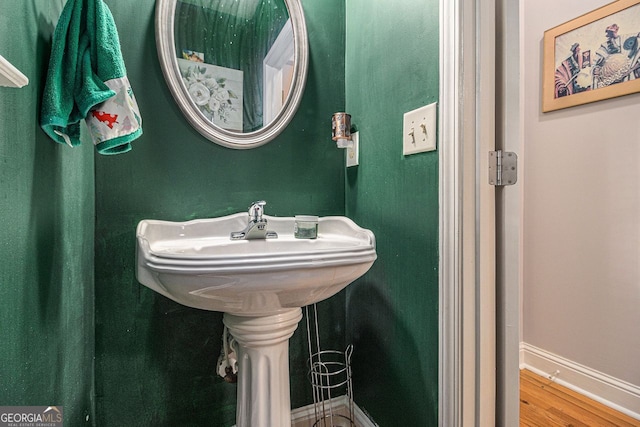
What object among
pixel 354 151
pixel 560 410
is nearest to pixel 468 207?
pixel 354 151

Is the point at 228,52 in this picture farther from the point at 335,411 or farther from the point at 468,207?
the point at 335,411

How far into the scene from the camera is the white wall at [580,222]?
4.51 ft

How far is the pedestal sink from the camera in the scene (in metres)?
0.66

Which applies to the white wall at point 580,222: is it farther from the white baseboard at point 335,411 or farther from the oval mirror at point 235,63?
the oval mirror at point 235,63

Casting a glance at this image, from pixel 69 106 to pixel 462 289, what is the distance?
97cm

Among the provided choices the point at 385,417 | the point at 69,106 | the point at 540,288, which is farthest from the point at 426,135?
the point at 540,288

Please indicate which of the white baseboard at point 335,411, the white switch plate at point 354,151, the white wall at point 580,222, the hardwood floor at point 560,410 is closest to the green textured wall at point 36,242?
the white baseboard at point 335,411

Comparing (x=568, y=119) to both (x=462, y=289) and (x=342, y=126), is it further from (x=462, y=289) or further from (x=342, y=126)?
(x=462, y=289)

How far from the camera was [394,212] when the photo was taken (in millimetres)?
1062

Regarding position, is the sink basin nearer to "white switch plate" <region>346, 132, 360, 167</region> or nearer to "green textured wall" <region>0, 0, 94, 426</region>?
"green textured wall" <region>0, 0, 94, 426</region>

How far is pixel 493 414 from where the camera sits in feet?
2.82

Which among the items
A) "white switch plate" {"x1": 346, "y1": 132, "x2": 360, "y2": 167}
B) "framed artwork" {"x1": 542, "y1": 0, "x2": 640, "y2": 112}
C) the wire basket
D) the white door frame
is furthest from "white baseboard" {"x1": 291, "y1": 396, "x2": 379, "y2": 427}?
"framed artwork" {"x1": 542, "y1": 0, "x2": 640, "y2": 112}

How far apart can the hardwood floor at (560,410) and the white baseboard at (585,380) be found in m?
0.03

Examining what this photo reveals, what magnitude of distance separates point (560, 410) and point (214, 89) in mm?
1952
